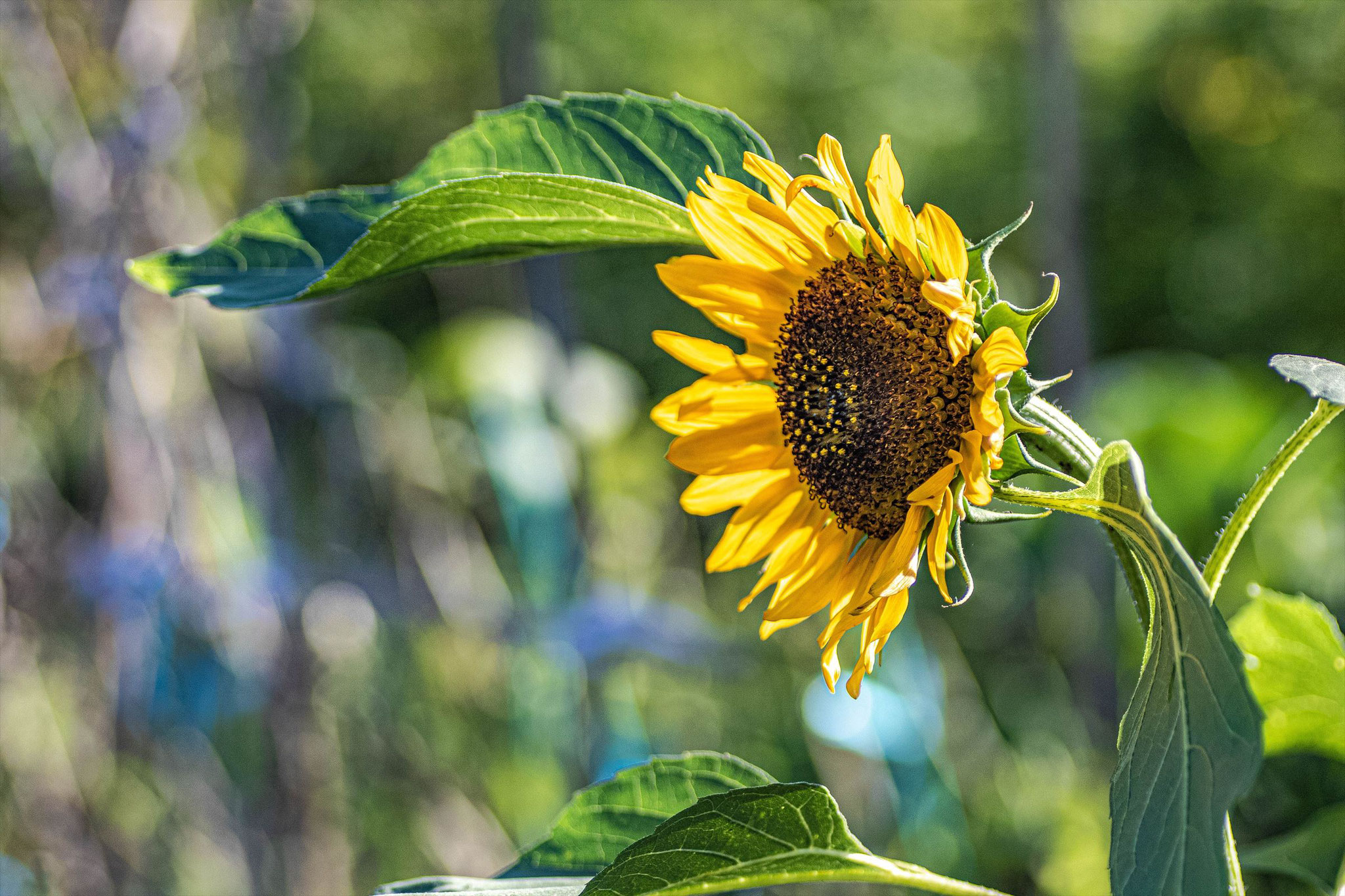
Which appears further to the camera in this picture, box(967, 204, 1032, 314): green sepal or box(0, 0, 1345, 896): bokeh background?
box(0, 0, 1345, 896): bokeh background

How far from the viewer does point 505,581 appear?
5.60 feet

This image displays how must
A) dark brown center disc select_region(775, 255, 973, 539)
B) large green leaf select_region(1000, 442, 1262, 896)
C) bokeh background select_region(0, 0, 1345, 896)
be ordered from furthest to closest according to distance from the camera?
bokeh background select_region(0, 0, 1345, 896), dark brown center disc select_region(775, 255, 973, 539), large green leaf select_region(1000, 442, 1262, 896)

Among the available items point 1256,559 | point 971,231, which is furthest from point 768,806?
point 971,231

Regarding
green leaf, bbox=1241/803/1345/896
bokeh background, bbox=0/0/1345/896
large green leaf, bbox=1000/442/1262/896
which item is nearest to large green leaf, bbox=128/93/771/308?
large green leaf, bbox=1000/442/1262/896

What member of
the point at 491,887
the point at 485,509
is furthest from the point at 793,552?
the point at 485,509

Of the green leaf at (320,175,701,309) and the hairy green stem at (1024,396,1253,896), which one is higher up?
the green leaf at (320,175,701,309)

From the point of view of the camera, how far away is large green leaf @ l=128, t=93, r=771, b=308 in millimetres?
229

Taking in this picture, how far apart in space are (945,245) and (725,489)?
3.5 inches

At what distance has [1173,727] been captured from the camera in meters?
0.15

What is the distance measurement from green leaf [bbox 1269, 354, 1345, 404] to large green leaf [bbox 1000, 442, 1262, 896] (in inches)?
1.0

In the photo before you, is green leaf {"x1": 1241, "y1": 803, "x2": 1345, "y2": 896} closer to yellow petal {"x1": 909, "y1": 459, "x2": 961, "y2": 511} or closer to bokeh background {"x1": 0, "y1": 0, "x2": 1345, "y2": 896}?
yellow petal {"x1": 909, "y1": 459, "x2": 961, "y2": 511}

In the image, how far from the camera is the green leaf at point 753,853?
18 centimetres

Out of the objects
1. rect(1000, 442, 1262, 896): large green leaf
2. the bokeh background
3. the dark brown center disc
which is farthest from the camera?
the bokeh background

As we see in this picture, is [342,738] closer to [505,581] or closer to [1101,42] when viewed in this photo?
[505,581]
